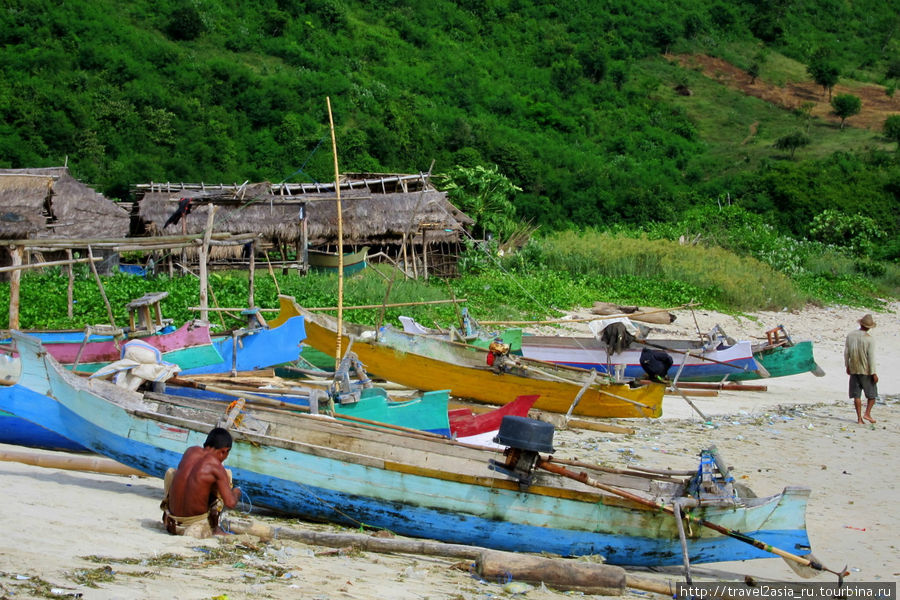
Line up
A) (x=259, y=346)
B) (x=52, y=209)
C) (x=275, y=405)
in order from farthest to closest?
1. (x=52, y=209)
2. (x=259, y=346)
3. (x=275, y=405)

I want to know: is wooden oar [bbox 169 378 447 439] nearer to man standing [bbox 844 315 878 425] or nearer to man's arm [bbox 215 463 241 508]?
man's arm [bbox 215 463 241 508]

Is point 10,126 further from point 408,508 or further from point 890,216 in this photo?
point 890,216

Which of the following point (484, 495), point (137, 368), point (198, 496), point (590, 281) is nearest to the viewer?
point (198, 496)

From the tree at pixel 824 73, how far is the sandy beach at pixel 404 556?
142 ft

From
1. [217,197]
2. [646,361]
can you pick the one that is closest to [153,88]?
[217,197]

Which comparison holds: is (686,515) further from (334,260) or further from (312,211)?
(312,211)

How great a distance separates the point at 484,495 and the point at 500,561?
0.85m

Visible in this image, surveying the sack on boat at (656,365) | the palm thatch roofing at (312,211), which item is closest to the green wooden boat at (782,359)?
the sack on boat at (656,365)

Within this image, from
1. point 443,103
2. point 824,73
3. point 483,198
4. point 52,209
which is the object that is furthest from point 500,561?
point 824,73

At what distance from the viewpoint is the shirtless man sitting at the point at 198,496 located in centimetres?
602

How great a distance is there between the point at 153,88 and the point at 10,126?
19.1ft

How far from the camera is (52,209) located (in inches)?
848

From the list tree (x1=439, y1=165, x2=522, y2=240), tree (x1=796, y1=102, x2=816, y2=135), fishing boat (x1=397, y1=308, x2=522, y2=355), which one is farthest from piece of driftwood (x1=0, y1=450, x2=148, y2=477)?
tree (x1=796, y1=102, x2=816, y2=135)

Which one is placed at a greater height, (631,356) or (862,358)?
(862,358)
